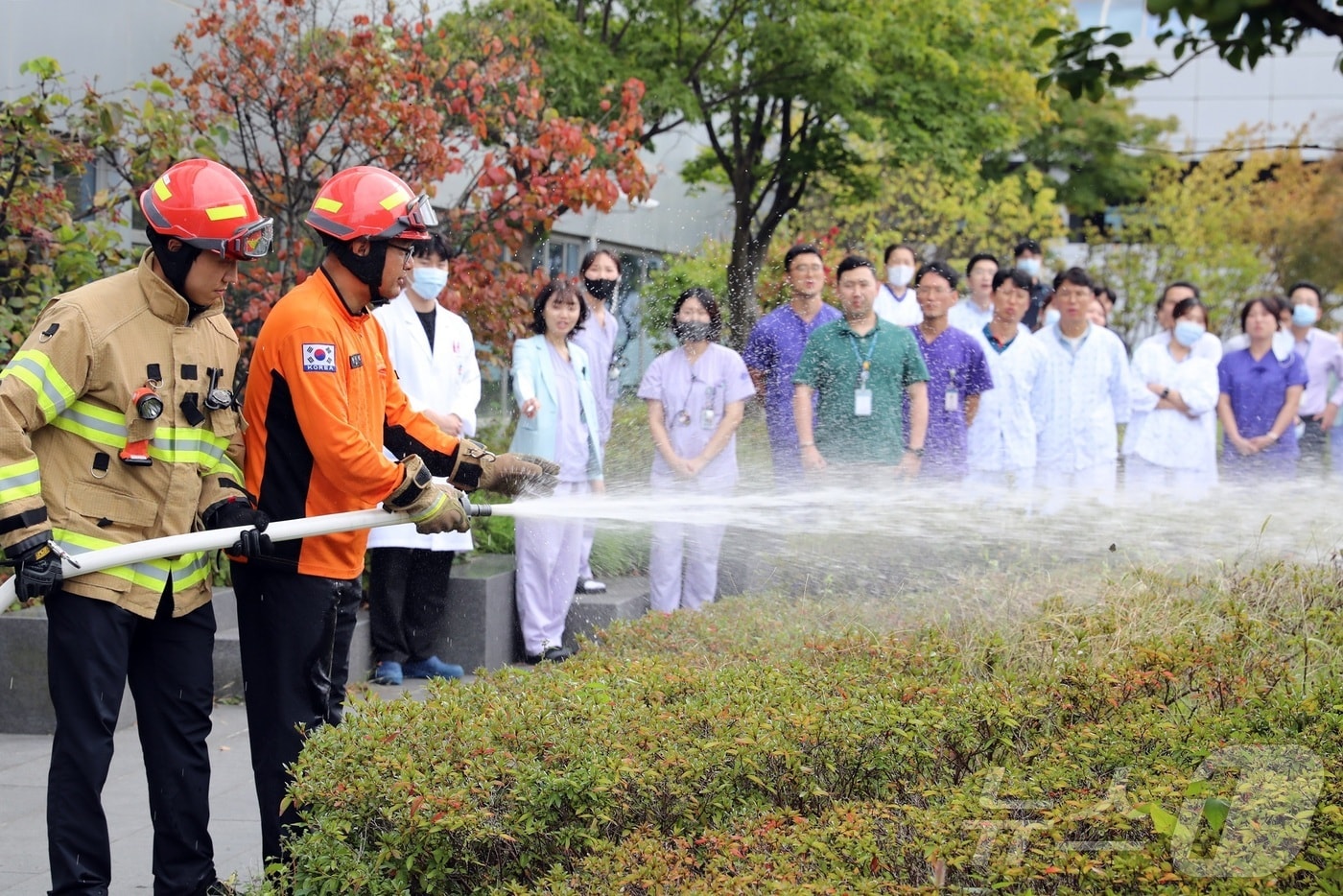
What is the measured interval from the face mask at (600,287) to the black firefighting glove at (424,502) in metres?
4.77

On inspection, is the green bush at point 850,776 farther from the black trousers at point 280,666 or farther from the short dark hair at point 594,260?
the short dark hair at point 594,260

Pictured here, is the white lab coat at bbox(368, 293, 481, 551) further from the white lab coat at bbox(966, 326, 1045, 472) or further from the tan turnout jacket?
the white lab coat at bbox(966, 326, 1045, 472)

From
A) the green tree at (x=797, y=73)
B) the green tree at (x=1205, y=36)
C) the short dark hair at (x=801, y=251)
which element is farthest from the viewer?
the green tree at (x=797, y=73)

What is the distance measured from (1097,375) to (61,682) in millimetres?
7557

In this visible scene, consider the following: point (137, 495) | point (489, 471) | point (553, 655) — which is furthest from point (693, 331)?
point (137, 495)

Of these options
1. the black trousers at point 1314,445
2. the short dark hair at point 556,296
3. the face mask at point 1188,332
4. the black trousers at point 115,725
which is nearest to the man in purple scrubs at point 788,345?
the short dark hair at point 556,296

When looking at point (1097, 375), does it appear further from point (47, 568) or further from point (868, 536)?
point (47, 568)

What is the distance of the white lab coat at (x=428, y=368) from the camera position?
739 centimetres

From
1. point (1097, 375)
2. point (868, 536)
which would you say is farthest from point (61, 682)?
point (1097, 375)

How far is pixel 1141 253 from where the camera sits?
28.7 m

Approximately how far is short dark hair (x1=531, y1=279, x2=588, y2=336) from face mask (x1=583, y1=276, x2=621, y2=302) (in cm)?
69

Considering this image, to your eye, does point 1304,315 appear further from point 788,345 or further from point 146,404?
point 146,404

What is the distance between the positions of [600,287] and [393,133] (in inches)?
64.3

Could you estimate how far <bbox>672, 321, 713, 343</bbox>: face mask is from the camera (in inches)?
332
